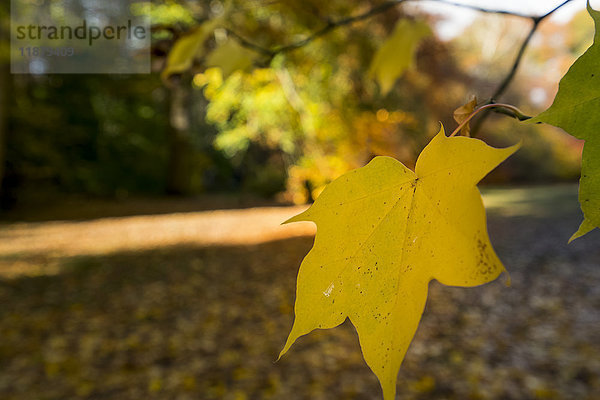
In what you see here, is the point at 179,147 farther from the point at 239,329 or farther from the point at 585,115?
the point at 585,115

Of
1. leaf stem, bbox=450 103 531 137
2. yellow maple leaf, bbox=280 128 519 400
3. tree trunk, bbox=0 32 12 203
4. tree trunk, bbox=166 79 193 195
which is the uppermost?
leaf stem, bbox=450 103 531 137

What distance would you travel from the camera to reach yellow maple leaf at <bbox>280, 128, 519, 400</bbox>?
0.33m

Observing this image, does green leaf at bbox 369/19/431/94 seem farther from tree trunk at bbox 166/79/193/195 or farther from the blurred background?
tree trunk at bbox 166/79/193/195

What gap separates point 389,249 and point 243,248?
5.03 metres

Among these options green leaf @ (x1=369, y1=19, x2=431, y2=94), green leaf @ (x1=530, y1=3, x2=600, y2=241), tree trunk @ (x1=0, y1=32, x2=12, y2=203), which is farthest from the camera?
tree trunk @ (x1=0, y1=32, x2=12, y2=203)

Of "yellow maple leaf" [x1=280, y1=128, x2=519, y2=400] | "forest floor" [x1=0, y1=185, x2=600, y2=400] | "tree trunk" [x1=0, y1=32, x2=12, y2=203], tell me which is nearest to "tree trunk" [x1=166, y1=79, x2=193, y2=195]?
"tree trunk" [x1=0, y1=32, x2=12, y2=203]

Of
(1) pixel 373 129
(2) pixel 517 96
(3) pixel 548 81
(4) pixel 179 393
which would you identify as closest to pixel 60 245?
(4) pixel 179 393

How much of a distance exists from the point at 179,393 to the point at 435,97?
27.1 feet

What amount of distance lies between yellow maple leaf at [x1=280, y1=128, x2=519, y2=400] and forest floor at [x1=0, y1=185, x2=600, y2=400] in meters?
2.18

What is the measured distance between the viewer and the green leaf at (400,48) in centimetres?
100

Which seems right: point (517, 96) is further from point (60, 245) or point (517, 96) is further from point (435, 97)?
point (60, 245)

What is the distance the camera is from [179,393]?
91.7 inches

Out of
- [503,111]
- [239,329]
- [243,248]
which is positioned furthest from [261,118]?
[503,111]

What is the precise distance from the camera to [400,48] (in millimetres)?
1005
